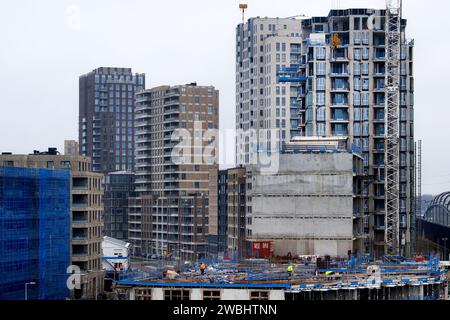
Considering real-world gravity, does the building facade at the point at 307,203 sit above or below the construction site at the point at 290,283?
above

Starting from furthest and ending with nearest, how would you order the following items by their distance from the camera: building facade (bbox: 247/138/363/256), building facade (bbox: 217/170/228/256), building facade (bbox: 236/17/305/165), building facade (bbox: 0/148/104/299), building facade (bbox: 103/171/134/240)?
building facade (bbox: 103/171/134/240), building facade (bbox: 236/17/305/165), building facade (bbox: 217/170/228/256), building facade (bbox: 0/148/104/299), building facade (bbox: 247/138/363/256)

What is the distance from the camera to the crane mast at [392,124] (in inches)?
2579

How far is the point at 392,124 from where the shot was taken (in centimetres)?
6769

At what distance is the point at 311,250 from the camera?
2018 inches

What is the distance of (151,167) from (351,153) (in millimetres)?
64612

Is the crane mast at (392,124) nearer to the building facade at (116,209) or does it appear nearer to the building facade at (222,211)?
the building facade at (222,211)

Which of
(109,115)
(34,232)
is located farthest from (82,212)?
(109,115)

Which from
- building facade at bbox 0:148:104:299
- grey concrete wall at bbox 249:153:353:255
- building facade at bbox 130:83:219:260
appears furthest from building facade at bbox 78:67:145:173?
grey concrete wall at bbox 249:153:353:255

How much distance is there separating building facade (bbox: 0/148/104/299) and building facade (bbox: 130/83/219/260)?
4168 centimetres

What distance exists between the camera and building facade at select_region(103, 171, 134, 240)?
363 feet

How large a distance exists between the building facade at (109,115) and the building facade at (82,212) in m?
79.9

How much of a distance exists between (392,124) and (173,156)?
45.3 metres

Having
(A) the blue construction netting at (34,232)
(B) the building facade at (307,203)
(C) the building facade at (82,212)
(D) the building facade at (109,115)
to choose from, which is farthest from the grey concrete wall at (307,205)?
(D) the building facade at (109,115)

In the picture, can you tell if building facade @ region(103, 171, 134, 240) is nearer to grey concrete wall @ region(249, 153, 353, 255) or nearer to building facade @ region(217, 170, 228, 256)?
building facade @ region(217, 170, 228, 256)
